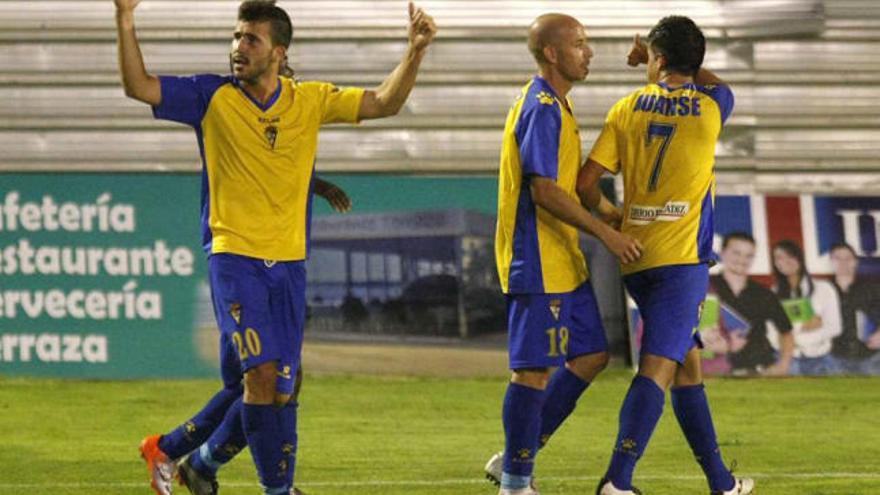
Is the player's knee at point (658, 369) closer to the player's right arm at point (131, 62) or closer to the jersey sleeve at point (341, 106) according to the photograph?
the jersey sleeve at point (341, 106)

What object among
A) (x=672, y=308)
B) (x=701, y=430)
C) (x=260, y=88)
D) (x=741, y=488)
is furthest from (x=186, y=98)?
(x=741, y=488)

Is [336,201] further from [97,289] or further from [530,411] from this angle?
[97,289]

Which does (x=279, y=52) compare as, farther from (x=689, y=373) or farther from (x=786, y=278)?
(x=786, y=278)

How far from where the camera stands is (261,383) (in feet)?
24.5

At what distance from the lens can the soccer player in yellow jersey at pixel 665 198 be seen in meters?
7.66

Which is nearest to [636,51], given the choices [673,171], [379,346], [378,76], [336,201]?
[673,171]

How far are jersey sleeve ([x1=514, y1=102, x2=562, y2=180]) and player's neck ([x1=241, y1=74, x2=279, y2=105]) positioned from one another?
3.28ft

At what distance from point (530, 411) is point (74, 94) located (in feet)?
32.0

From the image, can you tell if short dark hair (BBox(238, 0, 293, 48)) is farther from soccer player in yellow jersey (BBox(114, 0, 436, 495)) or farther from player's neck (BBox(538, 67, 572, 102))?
player's neck (BBox(538, 67, 572, 102))

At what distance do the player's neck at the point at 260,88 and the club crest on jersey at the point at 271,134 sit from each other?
113 millimetres

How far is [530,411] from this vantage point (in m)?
7.70

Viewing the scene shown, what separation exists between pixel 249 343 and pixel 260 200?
21.8 inches

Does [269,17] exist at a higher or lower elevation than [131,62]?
higher

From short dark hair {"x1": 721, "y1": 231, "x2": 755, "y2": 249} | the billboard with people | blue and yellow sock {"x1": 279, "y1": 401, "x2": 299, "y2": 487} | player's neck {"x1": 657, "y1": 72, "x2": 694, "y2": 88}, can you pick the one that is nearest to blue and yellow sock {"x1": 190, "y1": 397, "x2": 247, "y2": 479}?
blue and yellow sock {"x1": 279, "y1": 401, "x2": 299, "y2": 487}
